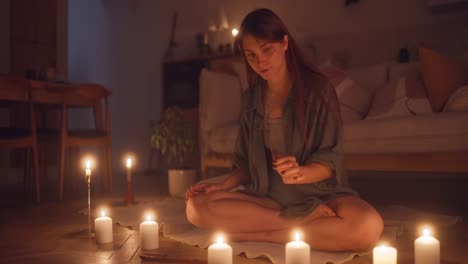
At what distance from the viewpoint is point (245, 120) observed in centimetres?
156

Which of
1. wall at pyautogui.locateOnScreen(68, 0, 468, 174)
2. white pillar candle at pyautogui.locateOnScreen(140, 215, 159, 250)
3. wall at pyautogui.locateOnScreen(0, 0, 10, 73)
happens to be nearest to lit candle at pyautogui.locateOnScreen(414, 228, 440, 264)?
white pillar candle at pyautogui.locateOnScreen(140, 215, 159, 250)

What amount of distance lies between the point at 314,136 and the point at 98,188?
2.44m

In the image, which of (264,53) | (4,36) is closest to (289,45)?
(264,53)

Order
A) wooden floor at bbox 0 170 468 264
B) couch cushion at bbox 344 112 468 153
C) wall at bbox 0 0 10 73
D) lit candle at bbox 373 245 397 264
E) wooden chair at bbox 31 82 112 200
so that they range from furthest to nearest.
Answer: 1. wall at bbox 0 0 10 73
2. wooden chair at bbox 31 82 112 200
3. couch cushion at bbox 344 112 468 153
4. wooden floor at bbox 0 170 468 264
5. lit candle at bbox 373 245 397 264

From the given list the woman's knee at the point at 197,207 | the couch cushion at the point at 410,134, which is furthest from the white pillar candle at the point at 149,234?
the couch cushion at the point at 410,134

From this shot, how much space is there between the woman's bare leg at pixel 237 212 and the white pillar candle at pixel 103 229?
0.31 m

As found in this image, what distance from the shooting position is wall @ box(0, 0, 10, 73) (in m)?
4.14

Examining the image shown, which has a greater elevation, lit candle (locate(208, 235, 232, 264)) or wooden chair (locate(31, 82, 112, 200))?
wooden chair (locate(31, 82, 112, 200))

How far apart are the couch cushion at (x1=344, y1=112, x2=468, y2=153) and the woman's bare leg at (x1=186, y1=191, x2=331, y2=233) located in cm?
95

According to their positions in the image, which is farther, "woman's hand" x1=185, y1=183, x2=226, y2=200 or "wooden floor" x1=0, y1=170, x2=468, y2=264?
"woman's hand" x1=185, y1=183, x2=226, y2=200

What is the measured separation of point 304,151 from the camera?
1.37 m

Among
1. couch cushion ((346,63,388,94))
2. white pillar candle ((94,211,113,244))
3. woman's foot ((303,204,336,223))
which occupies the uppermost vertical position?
→ couch cushion ((346,63,388,94))

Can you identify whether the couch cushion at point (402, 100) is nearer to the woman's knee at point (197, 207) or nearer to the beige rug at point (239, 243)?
the beige rug at point (239, 243)

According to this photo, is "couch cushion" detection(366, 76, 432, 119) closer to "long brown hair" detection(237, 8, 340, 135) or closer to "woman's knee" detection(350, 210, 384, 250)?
"long brown hair" detection(237, 8, 340, 135)
